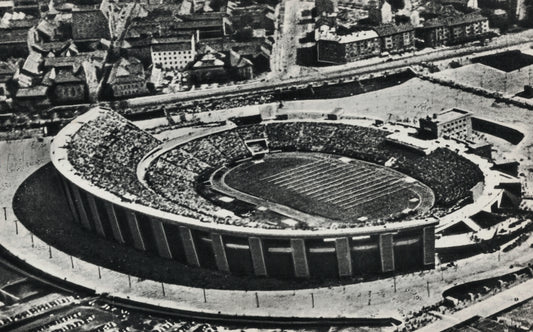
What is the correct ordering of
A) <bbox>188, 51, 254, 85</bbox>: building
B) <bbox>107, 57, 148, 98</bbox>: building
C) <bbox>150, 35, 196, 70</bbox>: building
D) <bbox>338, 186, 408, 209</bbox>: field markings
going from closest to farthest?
<bbox>338, 186, 408, 209</bbox>: field markings
<bbox>107, 57, 148, 98</bbox>: building
<bbox>188, 51, 254, 85</bbox>: building
<bbox>150, 35, 196, 70</bbox>: building

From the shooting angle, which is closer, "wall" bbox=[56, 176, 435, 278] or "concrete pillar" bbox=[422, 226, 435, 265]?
"wall" bbox=[56, 176, 435, 278]

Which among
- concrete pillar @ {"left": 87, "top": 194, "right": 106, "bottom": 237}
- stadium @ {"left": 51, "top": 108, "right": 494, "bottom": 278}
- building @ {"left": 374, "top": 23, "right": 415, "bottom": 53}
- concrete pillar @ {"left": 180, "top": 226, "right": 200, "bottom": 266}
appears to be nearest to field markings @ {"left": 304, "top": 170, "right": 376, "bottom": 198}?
stadium @ {"left": 51, "top": 108, "right": 494, "bottom": 278}

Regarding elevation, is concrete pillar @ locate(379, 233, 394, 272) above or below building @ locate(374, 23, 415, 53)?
below

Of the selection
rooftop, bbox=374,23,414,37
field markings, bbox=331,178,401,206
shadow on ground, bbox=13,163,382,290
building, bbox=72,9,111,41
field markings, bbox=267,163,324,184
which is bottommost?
shadow on ground, bbox=13,163,382,290

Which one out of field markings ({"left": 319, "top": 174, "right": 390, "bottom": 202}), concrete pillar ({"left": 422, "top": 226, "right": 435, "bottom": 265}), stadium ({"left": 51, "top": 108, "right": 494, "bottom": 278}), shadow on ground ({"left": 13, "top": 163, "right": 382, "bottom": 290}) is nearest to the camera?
concrete pillar ({"left": 422, "top": 226, "right": 435, "bottom": 265})

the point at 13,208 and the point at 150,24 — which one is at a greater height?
the point at 150,24

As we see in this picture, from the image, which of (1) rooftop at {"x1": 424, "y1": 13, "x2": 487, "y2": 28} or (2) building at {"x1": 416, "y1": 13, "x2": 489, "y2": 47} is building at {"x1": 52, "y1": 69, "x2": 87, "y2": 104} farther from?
(1) rooftop at {"x1": 424, "y1": 13, "x2": 487, "y2": 28}

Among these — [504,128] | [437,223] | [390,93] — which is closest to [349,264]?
[437,223]

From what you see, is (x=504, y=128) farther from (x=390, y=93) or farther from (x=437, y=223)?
(x=437, y=223)
